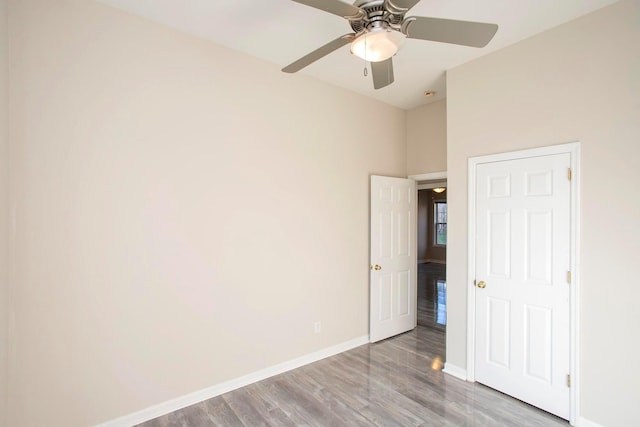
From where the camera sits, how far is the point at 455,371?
306cm

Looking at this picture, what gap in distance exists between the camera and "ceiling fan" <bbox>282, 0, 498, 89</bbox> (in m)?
1.52

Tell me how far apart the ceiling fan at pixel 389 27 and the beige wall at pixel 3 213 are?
6.11 ft

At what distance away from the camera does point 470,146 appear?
3014mm

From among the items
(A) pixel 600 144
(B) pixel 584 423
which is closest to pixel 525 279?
(B) pixel 584 423

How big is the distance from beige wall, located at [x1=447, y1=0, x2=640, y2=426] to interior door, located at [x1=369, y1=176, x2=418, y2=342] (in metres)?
1.59

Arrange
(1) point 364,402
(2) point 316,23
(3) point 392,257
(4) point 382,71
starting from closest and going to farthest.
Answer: (4) point 382,71 < (2) point 316,23 < (1) point 364,402 < (3) point 392,257

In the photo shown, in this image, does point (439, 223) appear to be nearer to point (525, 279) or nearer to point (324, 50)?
point (525, 279)

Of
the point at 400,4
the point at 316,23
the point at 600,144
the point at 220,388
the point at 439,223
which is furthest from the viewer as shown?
the point at 439,223

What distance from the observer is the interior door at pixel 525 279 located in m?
2.43

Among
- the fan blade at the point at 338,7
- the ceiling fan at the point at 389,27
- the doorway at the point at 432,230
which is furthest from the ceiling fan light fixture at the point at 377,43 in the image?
the doorway at the point at 432,230

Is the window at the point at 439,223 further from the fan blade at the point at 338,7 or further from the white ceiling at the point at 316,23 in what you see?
the fan blade at the point at 338,7

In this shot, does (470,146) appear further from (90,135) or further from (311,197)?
(90,135)

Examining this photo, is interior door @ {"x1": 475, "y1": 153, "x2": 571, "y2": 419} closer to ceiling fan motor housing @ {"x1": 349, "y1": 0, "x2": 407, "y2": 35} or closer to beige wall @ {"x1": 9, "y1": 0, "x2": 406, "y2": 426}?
beige wall @ {"x1": 9, "y1": 0, "x2": 406, "y2": 426}

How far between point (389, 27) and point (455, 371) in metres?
3.06
